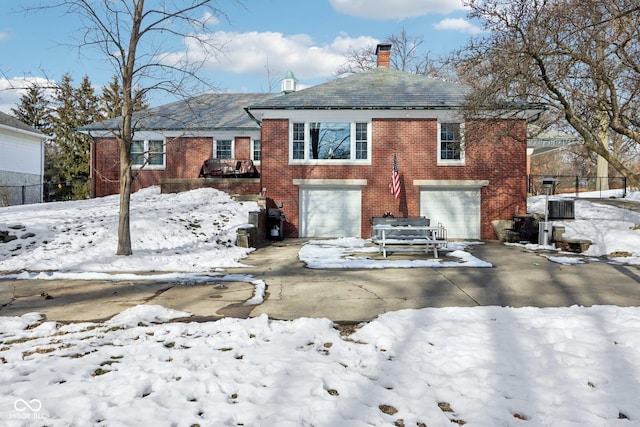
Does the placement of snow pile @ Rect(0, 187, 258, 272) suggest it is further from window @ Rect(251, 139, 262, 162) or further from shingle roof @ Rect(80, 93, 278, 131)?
shingle roof @ Rect(80, 93, 278, 131)

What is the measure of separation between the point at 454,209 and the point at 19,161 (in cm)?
2831

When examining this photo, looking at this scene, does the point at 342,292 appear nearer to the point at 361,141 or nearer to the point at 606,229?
the point at 361,141

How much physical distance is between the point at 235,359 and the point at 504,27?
14.0 m

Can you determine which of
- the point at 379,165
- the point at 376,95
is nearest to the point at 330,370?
the point at 379,165

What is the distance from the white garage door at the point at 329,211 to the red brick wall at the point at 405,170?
31 centimetres

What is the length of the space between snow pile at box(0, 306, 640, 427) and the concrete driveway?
0.77 metres

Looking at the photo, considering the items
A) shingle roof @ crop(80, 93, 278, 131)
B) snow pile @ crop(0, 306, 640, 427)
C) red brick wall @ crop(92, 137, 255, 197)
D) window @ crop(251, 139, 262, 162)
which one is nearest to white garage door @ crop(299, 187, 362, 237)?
window @ crop(251, 139, 262, 162)

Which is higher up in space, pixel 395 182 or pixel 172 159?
pixel 172 159

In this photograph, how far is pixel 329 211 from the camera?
17.6 meters

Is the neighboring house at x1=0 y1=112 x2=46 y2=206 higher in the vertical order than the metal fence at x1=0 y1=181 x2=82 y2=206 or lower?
higher

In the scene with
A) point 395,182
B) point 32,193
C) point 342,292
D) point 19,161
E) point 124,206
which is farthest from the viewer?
point 32,193

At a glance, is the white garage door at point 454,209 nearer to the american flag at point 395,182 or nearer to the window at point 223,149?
the american flag at point 395,182

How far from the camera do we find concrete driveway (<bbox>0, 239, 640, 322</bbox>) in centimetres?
615

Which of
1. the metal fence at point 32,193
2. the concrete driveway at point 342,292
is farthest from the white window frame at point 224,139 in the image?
the concrete driveway at point 342,292
